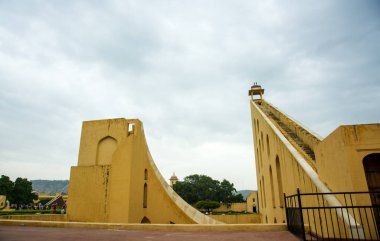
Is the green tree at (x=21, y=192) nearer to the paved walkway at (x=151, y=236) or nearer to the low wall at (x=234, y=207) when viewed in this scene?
the low wall at (x=234, y=207)

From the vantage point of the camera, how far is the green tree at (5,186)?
34.5 meters

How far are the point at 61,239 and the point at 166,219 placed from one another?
10062 mm

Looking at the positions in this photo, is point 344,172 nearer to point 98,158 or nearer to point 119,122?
point 119,122

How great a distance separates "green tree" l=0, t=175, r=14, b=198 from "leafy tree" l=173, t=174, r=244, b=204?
90.4ft

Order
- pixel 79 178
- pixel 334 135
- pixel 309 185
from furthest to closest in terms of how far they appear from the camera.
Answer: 1. pixel 79 178
2. pixel 309 185
3. pixel 334 135

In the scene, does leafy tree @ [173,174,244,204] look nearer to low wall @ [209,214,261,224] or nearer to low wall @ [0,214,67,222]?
low wall @ [209,214,261,224]

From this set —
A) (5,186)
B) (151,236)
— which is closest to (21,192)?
(5,186)

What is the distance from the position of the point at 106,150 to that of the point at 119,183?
247cm

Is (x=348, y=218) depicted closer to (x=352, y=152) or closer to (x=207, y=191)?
(x=352, y=152)

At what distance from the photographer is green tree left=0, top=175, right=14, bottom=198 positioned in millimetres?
34531

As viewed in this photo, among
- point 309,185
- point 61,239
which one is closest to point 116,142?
point 61,239

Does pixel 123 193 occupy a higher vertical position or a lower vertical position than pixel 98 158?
lower

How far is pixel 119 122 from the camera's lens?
14.2 m

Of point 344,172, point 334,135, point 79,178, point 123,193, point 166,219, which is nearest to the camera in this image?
point 344,172
